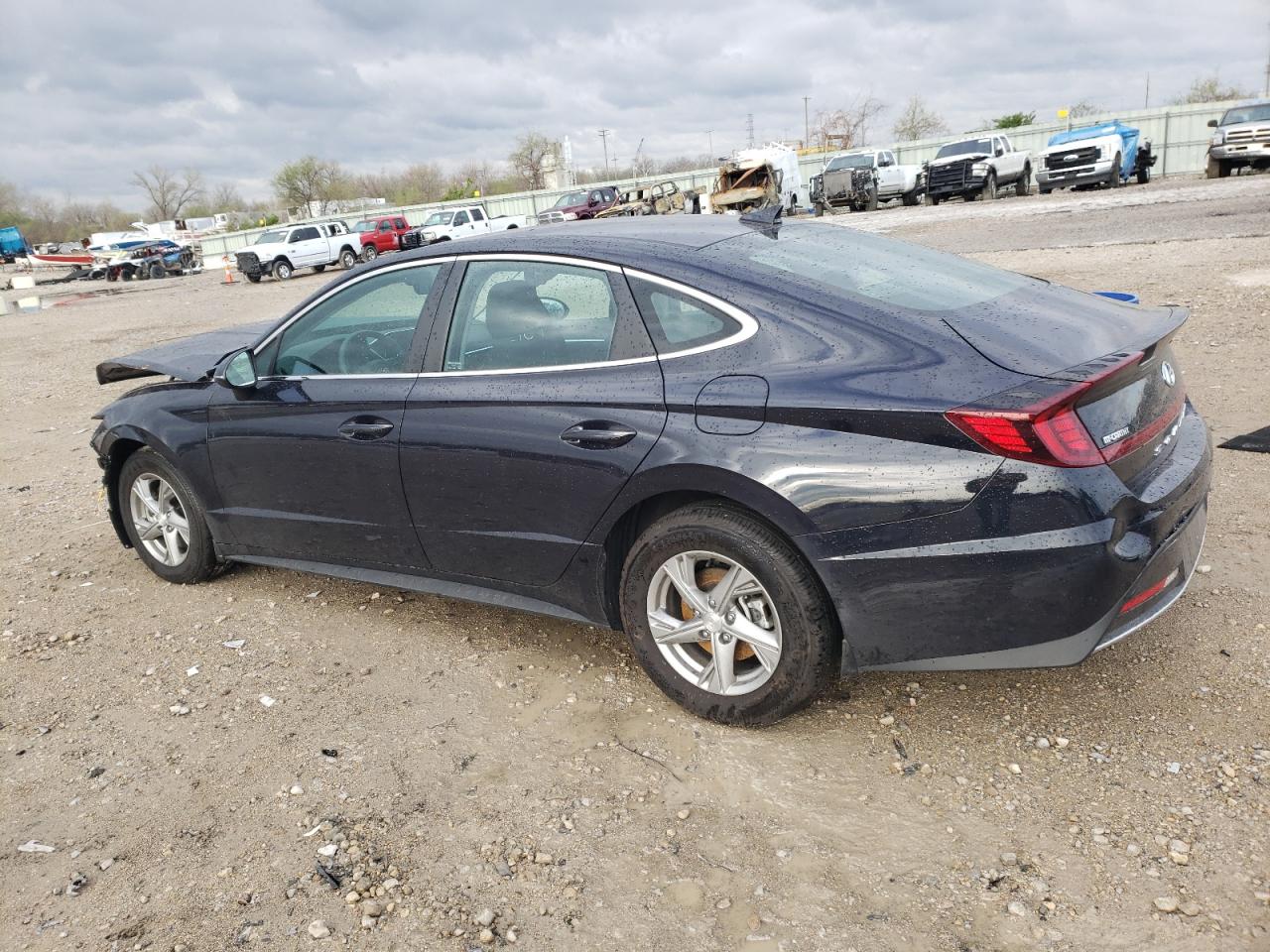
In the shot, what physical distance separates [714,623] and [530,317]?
1.30 meters

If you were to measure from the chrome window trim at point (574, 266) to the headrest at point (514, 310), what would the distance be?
111 millimetres

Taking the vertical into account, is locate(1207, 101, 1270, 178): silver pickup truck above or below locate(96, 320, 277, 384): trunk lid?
above

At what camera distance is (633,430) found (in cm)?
317

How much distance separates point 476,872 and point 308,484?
202 cm

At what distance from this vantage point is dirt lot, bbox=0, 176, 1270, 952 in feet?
8.09

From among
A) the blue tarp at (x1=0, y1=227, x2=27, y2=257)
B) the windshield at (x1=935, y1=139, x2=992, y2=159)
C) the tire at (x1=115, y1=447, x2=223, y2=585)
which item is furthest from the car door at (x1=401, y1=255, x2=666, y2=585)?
the blue tarp at (x1=0, y1=227, x2=27, y2=257)

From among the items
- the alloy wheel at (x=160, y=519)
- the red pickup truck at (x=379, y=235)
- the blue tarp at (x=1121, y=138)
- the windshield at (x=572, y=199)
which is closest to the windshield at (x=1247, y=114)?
the blue tarp at (x=1121, y=138)

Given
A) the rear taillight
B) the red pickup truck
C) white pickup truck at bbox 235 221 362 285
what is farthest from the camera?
the red pickup truck

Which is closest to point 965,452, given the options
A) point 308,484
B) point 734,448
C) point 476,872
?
point 734,448

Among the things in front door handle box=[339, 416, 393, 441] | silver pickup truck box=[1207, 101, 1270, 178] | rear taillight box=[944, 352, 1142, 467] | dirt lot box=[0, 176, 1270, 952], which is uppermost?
silver pickup truck box=[1207, 101, 1270, 178]

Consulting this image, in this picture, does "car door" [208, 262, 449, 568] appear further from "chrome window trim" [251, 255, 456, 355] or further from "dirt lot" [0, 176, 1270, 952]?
"dirt lot" [0, 176, 1270, 952]

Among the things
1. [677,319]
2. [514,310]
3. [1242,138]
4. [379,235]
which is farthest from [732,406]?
[379,235]

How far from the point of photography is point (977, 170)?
3044 centimetres

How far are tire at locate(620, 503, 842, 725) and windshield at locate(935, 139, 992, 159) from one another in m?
31.6
